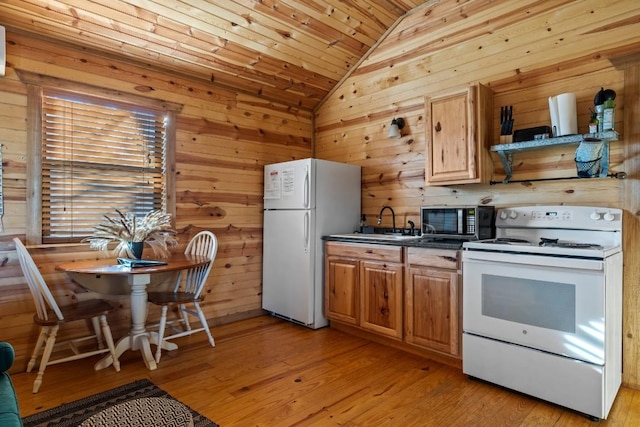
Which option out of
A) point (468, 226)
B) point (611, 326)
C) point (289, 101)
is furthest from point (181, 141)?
point (611, 326)

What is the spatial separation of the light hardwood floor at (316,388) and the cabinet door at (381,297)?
196 millimetres

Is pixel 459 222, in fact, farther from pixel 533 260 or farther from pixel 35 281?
pixel 35 281

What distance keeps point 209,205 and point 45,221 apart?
1.31m

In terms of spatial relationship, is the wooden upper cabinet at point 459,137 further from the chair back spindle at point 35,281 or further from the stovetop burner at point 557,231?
the chair back spindle at point 35,281

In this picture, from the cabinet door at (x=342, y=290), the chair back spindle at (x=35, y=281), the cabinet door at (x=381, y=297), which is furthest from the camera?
the cabinet door at (x=342, y=290)

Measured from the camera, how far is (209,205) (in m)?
3.70

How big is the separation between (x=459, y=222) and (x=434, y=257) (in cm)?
34

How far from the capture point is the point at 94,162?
3080mm

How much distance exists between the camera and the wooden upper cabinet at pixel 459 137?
Answer: 2844mm

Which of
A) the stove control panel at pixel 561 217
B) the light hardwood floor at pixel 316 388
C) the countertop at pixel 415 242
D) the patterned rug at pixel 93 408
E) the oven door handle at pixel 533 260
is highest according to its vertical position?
the stove control panel at pixel 561 217

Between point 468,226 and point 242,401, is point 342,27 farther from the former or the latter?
point 242,401

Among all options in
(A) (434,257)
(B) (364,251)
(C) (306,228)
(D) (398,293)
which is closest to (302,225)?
(C) (306,228)

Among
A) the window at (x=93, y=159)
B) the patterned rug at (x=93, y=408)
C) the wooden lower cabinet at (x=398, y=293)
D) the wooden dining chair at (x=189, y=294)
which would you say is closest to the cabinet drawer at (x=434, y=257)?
the wooden lower cabinet at (x=398, y=293)

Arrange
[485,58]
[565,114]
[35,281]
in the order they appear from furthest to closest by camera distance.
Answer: [485,58]
[565,114]
[35,281]
